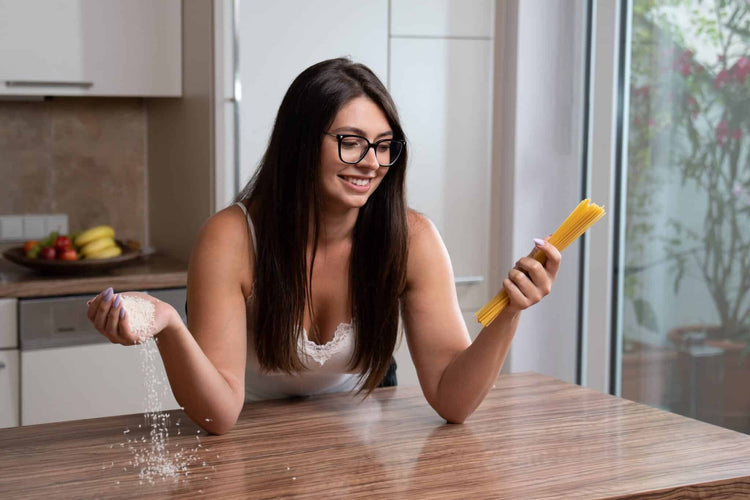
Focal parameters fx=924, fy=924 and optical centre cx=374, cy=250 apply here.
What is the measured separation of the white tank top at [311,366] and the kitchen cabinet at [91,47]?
4.69 ft

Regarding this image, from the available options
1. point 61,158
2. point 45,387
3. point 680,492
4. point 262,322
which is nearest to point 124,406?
point 45,387

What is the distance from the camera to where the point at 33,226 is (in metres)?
3.20

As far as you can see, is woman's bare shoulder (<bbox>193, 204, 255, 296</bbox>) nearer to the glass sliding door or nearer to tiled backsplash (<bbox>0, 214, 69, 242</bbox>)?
the glass sliding door

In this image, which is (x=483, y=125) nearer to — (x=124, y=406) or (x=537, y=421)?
(x=124, y=406)

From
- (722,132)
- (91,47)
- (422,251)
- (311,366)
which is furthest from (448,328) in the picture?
(91,47)

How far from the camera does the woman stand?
1508 mm

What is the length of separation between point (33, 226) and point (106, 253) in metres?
0.54

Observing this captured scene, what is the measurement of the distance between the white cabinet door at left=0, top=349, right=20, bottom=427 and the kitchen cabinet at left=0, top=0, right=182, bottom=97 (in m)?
0.80

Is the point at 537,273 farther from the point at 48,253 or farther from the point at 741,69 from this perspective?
the point at 48,253

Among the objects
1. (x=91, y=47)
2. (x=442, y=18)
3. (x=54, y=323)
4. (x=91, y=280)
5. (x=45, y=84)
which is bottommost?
(x=54, y=323)

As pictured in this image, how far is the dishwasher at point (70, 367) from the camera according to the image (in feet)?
8.48

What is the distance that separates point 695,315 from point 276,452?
5.91ft

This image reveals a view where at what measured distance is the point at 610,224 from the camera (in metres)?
3.08

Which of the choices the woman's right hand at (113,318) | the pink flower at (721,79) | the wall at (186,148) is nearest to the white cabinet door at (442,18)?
the wall at (186,148)
